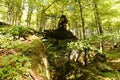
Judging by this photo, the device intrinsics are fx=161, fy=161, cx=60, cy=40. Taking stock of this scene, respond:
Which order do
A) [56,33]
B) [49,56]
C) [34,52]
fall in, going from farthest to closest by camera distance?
[56,33] → [49,56] → [34,52]

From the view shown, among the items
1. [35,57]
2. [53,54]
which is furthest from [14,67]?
[53,54]

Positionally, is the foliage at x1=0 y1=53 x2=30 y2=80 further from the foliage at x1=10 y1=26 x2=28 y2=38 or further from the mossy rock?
the foliage at x1=10 y1=26 x2=28 y2=38

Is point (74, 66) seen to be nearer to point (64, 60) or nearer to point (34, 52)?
point (64, 60)

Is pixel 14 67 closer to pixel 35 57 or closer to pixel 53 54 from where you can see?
pixel 35 57

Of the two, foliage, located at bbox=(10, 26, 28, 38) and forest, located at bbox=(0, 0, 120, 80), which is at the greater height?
foliage, located at bbox=(10, 26, 28, 38)

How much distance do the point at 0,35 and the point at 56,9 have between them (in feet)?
56.4

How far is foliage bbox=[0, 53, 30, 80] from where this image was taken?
4.24m

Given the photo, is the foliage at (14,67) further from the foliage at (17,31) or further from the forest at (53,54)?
the foliage at (17,31)

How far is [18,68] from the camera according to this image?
4586 millimetres

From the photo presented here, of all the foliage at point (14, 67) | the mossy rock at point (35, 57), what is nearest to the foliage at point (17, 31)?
the mossy rock at point (35, 57)

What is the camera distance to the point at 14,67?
4.58m

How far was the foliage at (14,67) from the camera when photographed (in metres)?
4.24

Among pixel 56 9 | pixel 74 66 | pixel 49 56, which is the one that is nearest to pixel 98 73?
pixel 74 66

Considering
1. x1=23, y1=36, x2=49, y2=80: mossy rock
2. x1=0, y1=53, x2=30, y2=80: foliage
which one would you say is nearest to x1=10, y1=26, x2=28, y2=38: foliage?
x1=23, y1=36, x2=49, y2=80: mossy rock
